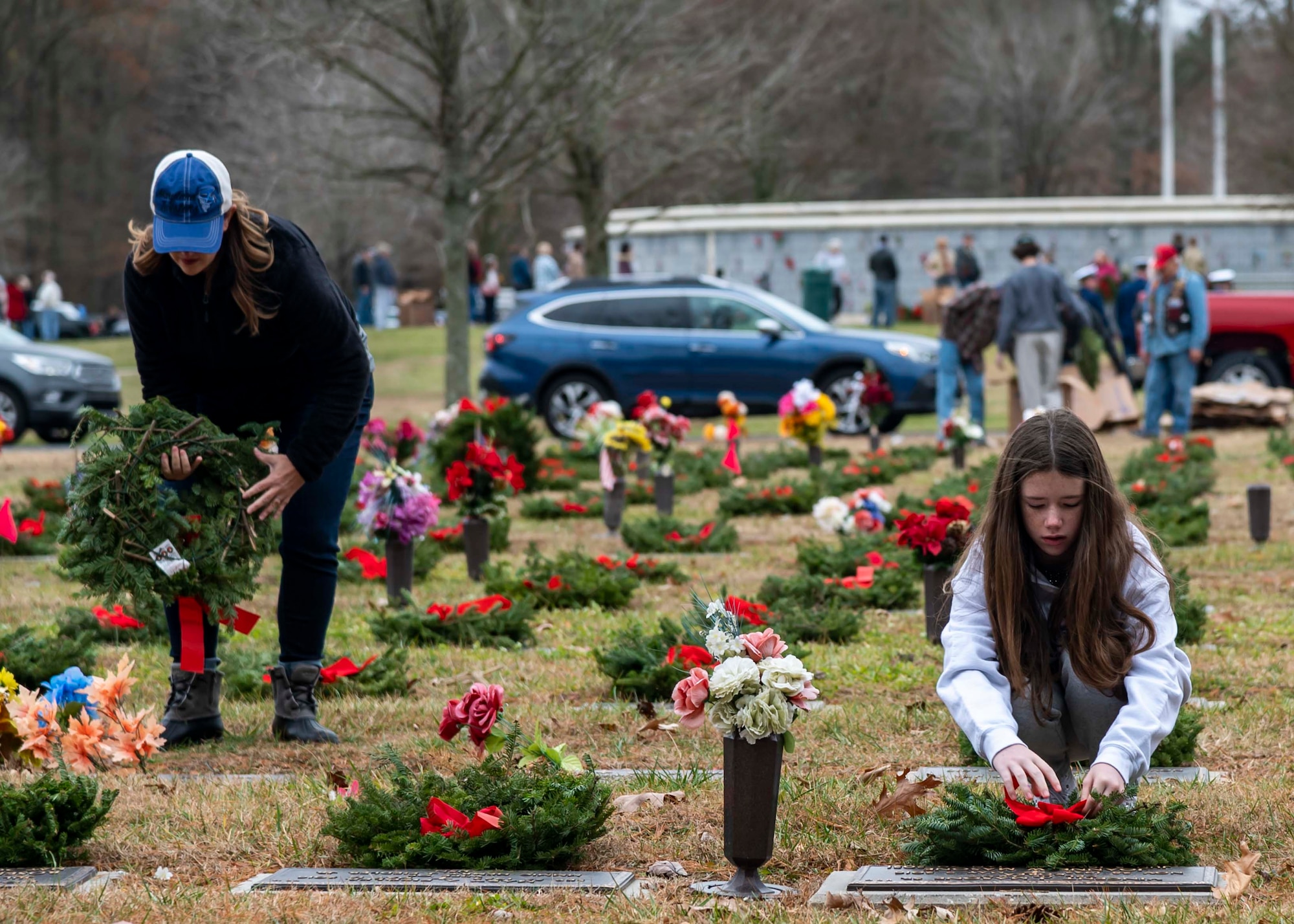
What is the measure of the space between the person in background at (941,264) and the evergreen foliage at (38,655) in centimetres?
2747

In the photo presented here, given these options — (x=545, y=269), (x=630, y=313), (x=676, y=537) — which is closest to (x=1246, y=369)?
(x=630, y=313)

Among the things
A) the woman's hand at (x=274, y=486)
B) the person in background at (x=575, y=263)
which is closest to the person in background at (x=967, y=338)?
the woman's hand at (x=274, y=486)

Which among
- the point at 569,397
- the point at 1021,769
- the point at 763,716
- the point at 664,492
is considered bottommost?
the point at 664,492

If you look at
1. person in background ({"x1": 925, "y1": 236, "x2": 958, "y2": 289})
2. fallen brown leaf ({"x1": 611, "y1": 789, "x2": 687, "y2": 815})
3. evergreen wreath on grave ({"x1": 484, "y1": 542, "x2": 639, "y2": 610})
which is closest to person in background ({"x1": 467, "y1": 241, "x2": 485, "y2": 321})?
person in background ({"x1": 925, "y1": 236, "x2": 958, "y2": 289})

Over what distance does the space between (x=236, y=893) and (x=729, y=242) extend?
3197 centimetres

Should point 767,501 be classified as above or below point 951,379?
below

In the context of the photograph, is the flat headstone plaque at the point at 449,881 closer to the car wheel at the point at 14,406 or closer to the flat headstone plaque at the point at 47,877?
the flat headstone plaque at the point at 47,877

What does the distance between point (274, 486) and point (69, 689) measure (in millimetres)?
866

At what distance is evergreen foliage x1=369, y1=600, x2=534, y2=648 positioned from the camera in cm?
700

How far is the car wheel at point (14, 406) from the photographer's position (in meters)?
19.0

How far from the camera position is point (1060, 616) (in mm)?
3877

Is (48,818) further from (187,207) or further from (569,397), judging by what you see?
(569,397)

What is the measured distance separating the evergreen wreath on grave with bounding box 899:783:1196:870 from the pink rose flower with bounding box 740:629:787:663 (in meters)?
0.51

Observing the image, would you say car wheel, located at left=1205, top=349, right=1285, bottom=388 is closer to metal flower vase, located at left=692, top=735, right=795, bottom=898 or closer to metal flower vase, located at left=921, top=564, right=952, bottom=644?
metal flower vase, located at left=921, top=564, right=952, bottom=644
